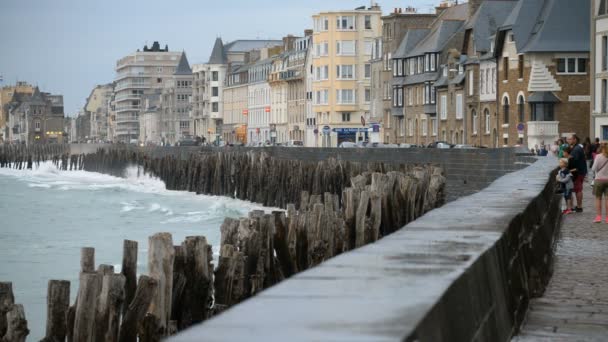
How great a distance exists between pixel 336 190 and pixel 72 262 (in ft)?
50.9

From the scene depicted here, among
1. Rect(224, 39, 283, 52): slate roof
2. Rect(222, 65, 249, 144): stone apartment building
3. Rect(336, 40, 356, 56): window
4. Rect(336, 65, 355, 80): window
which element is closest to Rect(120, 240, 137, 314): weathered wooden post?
Rect(336, 65, 355, 80): window

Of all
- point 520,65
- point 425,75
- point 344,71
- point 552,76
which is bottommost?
point 552,76

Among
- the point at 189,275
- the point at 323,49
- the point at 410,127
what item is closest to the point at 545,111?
the point at 410,127

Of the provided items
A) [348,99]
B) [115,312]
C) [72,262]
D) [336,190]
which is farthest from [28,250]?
[348,99]

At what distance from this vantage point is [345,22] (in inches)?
4769

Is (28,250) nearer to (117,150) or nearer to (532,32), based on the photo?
(532,32)

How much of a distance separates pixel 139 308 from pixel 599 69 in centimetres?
5659

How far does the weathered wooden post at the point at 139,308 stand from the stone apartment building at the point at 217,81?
15165 cm

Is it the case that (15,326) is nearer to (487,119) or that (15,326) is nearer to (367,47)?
(487,119)

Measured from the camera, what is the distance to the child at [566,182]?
24.0 m

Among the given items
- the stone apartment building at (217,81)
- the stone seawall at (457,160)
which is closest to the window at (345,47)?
the stone apartment building at (217,81)

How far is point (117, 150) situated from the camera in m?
104

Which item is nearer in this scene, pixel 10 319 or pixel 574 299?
pixel 574 299

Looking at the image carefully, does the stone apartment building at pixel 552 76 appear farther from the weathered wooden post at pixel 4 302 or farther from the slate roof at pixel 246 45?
the slate roof at pixel 246 45
